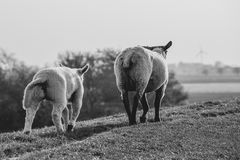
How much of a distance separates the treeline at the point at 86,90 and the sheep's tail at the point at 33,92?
4072 centimetres

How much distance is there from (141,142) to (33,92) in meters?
3.44

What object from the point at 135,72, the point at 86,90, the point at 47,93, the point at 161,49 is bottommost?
the point at 86,90

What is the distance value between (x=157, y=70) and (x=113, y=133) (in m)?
3.79

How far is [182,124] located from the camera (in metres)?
17.2

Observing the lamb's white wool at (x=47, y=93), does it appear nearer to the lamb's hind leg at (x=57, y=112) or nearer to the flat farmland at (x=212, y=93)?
the lamb's hind leg at (x=57, y=112)

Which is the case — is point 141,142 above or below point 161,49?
below

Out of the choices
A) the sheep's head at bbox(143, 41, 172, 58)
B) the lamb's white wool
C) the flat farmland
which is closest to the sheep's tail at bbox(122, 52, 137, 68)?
the lamb's white wool

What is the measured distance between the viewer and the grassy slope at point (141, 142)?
1270cm

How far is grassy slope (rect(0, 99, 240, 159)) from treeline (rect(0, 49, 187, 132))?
1560 inches

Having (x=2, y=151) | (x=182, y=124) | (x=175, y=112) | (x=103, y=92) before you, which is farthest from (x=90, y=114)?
(x=2, y=151)

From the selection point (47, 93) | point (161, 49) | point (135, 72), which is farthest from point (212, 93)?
point (47, 93)

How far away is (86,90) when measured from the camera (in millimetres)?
68625

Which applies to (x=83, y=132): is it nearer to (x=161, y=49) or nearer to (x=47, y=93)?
(x=47, y=93)

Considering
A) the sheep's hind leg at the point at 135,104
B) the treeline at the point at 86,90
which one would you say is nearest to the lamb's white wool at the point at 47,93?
the sheep's hind leg at the point at 135,104
